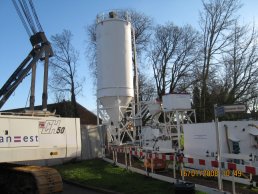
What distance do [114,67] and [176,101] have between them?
239 inches

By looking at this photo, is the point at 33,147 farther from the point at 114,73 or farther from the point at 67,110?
the point at 67,110

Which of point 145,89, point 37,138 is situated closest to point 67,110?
point 145,89

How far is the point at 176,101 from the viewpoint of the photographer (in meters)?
20.6

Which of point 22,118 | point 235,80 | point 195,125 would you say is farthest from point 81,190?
point 235,80

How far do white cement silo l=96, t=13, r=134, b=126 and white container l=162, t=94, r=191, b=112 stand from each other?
5067 millimetres

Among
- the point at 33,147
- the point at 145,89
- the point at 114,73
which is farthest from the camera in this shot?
the point at 145,89

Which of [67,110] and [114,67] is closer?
[114,67]

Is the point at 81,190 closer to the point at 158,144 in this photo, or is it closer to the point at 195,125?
the point at 195,125

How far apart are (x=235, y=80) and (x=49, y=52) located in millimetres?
26193

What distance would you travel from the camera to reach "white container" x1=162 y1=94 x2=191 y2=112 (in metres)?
20.6

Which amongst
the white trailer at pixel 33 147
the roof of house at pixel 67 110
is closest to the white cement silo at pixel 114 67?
the white trailer at pixel 33 147

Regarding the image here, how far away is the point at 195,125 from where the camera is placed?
16250mm

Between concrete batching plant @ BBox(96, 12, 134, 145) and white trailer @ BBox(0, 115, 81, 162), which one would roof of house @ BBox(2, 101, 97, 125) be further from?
white trailer @ BBox(0, 115, 81, 162)

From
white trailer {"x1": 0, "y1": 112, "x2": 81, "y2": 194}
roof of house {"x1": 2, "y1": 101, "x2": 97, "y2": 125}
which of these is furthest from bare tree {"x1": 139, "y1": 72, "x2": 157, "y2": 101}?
white trailer {"x1": 0, "y1": 112, "x2": 81, "y2": 194}
